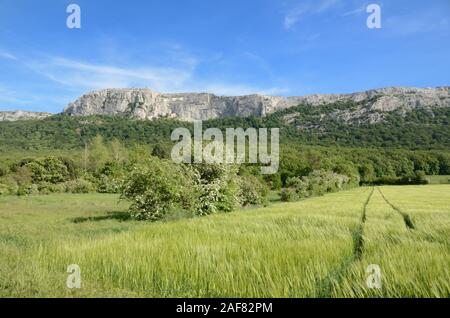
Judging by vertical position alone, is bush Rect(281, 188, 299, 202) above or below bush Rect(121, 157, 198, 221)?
below

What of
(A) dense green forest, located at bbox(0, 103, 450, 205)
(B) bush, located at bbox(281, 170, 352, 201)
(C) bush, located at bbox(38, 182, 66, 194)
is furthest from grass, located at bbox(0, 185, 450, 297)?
(C) bush, located at bbox(38, 182, 66, 194)

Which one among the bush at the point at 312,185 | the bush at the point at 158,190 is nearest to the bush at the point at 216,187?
the bush at the point at 158,190

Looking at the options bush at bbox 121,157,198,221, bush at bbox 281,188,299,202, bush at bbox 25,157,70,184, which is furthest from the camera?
bush at bbox 25,157,70,184

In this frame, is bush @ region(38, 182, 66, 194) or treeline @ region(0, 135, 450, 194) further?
treeline @ region(0, 135, 450, 194)

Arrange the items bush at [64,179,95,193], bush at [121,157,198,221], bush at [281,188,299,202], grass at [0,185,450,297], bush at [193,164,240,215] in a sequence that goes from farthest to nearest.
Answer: bush at [64,179,95,193]
bush at [281,188,299,202]
bush at [193,164,240,215]
bush at [121,157,198,221]
grass at [0,185,450,297]

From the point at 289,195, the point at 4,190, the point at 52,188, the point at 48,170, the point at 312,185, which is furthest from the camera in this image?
the point at 48,170

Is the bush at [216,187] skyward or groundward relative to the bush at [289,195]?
skyward

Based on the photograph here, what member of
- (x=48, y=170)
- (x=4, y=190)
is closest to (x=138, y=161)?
(x=4, y=190)

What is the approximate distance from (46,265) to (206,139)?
19663mm

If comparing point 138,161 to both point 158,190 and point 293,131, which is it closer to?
point 158,190

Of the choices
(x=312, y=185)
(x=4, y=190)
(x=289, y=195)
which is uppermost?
(x=312, y=185)

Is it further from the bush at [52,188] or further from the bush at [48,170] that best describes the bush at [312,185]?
the bush at [48,170]

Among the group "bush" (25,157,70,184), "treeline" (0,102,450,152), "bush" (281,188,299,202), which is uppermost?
"treeline" (0,102,450,152)

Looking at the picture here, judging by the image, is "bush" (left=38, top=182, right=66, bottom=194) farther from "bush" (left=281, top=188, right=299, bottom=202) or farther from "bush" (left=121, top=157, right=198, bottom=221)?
"bush" (left=121, top=157, right=198, bottom=221)
